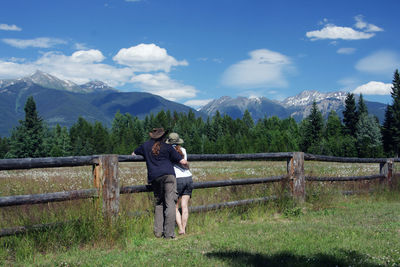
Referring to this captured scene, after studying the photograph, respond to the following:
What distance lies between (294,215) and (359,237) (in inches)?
107

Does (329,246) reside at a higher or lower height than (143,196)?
lower

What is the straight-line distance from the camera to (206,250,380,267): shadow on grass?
4782mm

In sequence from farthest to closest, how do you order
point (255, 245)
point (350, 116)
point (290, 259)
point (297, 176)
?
→ point (350, 116) < point (297, 176) < point (255, 245) < point (290, 259)

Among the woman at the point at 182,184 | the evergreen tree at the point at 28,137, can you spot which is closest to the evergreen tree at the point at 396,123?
the evergreen tree at the point at 28,137

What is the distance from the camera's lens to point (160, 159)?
6980mm

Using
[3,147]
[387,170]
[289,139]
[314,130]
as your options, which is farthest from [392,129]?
[3,147]

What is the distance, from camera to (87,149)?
107375mm

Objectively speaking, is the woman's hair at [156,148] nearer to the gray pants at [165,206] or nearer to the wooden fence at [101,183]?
the wooden fence at [101,183]

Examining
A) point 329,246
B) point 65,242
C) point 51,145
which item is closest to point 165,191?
point 65,242

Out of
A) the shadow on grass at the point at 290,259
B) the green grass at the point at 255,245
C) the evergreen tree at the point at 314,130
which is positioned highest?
the evergreen tree at the point at 314,130

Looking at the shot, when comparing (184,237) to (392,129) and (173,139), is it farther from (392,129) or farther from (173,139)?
(392,129)

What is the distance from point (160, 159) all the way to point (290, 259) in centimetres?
305

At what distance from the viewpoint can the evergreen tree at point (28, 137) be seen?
285 ft

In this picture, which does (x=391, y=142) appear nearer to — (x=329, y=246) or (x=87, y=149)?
(x=87, y=149)
